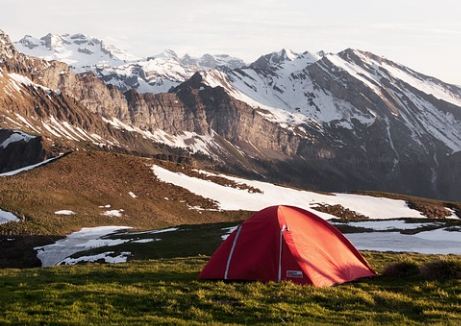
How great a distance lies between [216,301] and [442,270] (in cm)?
1036

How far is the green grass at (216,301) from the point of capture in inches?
655

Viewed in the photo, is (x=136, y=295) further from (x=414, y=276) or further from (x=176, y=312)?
(x=414, y=276)

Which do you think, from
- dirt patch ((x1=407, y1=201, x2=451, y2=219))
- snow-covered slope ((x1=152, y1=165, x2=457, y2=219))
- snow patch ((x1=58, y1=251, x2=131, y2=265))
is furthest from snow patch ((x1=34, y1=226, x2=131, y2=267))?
dirt patch ((x1=407, y1=201, x2=451, y2=219))

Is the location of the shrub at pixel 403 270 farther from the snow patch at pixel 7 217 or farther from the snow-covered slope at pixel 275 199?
the snow-covered slope at pixel 275 199

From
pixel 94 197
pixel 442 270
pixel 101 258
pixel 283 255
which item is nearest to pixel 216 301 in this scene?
pixel 283 255

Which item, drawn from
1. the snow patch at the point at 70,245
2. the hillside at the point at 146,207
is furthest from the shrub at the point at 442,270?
the snow patch at the point at 70,245

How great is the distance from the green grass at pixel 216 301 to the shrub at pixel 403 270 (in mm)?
510

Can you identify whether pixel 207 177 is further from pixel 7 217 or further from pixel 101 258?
pixel 101 258

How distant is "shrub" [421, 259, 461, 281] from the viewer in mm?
23141

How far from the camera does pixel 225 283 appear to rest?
866 inches

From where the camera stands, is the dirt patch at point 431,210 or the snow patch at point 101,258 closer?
the snow patch at point 101,258

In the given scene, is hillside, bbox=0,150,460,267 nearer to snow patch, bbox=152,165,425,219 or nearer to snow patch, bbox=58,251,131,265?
snow patch, bbox=152,165,425,219

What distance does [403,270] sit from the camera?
2430 centimetres

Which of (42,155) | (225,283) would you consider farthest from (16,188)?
(42,155)
